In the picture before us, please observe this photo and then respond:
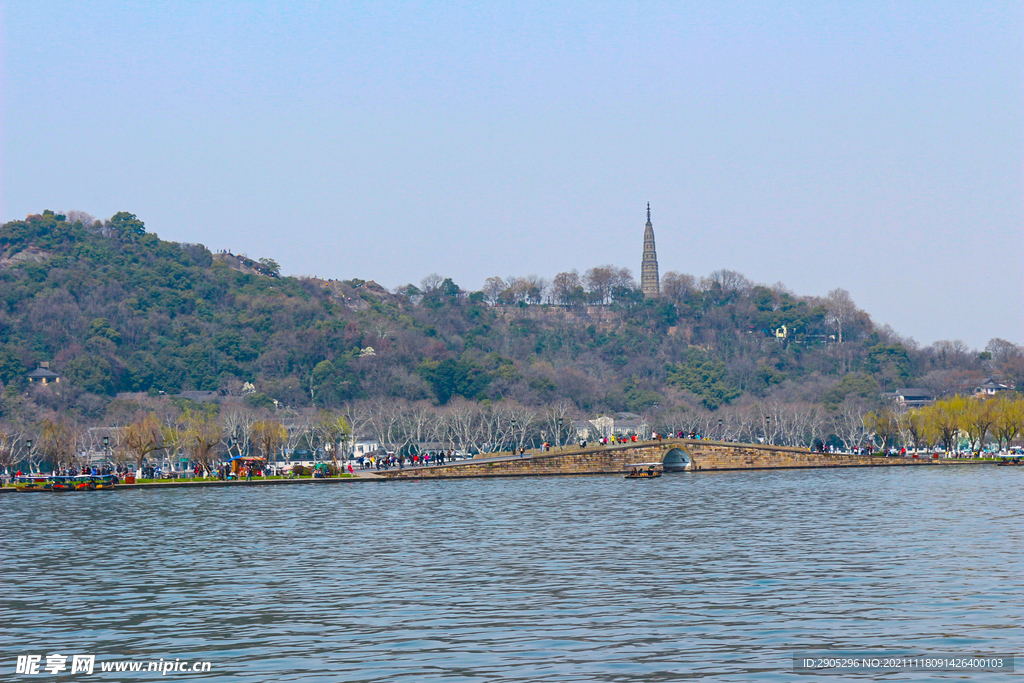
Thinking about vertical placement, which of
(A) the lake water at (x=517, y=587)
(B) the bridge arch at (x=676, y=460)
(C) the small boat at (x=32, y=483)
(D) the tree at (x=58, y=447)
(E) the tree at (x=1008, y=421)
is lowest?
(A) the lake water at (x=517, y=587)

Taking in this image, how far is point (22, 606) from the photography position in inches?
1233

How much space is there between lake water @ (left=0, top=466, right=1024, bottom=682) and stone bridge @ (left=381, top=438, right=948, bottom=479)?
35.4 metres

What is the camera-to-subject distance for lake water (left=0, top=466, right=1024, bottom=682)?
24250mm

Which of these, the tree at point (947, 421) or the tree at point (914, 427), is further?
the tree at point (914, 427)

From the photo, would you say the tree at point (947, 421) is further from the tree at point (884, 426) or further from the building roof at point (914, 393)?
the building roof at point (914, 393)

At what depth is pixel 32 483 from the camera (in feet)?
277

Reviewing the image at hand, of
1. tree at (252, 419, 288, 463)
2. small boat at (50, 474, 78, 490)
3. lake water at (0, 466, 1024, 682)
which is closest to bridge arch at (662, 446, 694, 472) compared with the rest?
tree at (252, 419, 288, 463)

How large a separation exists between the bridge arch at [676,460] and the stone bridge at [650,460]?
0.09 meters

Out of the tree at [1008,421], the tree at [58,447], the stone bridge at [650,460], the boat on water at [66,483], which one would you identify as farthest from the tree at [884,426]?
the tree at [58,447]

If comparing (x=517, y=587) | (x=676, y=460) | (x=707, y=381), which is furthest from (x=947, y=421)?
(x=517, y=587)

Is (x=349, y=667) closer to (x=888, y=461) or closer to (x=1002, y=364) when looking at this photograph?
(x=888, y=461)

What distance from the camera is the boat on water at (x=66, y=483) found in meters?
82.6

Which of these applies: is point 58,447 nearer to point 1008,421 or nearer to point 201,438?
point 201,438

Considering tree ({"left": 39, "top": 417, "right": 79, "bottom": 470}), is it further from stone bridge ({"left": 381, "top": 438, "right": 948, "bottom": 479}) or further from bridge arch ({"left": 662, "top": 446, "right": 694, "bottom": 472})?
bridge arch ({"left": 662, "top": 446, "right": 694, "bottom": 472})
